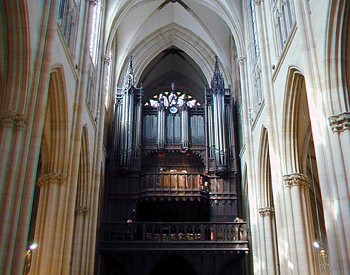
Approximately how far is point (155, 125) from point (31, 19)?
48.1 feet

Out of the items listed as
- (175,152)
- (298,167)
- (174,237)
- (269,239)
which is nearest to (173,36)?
(175,152)

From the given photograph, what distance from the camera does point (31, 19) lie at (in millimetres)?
10031

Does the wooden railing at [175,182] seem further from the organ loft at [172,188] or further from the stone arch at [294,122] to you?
the stone arch at [294,122]

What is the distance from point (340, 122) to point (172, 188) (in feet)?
42.7

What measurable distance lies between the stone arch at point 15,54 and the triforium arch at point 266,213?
999 cm

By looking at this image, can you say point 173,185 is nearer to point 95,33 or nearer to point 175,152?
point 175,152

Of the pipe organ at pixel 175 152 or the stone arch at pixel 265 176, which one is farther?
the pipe organ at pixel 175 152

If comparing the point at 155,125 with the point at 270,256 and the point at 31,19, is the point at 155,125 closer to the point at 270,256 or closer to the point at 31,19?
the point at 270,256

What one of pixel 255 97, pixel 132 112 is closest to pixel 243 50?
pixel 255 97

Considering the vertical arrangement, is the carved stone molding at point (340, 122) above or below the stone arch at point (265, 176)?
below

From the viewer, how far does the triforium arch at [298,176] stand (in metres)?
12.3

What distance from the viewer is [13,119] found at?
30.4 feet

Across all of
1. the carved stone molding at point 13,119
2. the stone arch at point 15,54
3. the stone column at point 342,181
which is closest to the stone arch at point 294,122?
the stone column at point 342,181

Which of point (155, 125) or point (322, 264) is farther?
point (155, 125)
